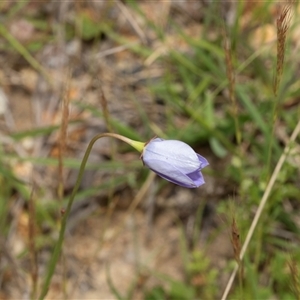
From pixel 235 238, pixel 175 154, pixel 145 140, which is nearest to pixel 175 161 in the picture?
pixel 175 154

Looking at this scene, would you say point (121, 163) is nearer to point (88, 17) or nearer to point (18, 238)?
point (18, 238)

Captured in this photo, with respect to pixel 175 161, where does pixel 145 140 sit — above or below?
below

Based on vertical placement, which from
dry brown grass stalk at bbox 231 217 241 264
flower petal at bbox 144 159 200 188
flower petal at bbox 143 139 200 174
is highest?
flower petal at bbox 143 139 200 174

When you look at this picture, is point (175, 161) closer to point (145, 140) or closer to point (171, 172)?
point (171, 172)

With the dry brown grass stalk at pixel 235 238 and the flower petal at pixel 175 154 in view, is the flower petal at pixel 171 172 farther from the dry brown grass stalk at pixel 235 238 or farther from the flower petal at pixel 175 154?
the dry brown grass stalk at pixel 235 238

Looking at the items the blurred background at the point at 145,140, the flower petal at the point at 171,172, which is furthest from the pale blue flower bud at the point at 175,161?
the blurred background at the point at 145,140

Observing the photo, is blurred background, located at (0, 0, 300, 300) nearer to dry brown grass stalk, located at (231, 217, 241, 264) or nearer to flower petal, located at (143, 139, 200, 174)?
dry brown grass stalk, located at (231, 217, 241, 264)

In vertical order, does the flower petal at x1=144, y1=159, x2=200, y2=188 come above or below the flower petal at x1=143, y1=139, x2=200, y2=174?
below

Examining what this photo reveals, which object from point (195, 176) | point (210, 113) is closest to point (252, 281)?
point (195, 176)

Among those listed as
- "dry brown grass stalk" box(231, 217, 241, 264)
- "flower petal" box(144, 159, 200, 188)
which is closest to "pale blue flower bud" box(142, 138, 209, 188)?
"flower petal" box(144, 159, 200, 188)
